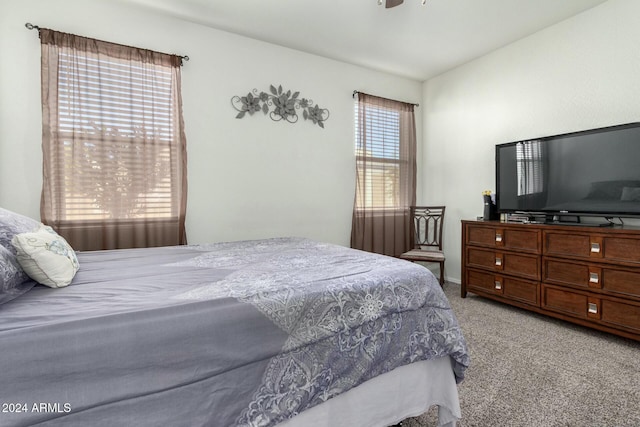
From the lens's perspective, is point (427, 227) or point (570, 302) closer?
point (570, 302)

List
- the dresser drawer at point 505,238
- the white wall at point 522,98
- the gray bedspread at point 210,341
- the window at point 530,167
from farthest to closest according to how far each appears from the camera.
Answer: the window at point 530,167 < the dresser drawer at point 505,238 < the white wall at point 522,98 < the gray bedspread at point 210,341

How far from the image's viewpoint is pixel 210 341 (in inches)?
36.9

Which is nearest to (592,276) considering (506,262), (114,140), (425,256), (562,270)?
(562,270)

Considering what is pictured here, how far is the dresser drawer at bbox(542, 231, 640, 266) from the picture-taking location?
2.18m

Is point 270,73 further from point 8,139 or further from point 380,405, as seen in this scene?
point 380,405

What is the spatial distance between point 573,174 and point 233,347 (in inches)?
122

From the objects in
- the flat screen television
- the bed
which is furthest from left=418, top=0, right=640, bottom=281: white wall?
the bed

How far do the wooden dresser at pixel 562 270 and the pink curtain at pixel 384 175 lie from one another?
0.96 m

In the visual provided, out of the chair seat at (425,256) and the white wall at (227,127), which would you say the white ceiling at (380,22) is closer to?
the white wall at (227,127)

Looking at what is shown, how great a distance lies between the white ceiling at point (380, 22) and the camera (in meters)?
2.64

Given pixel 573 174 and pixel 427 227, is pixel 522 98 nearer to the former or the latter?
pixel 573 174

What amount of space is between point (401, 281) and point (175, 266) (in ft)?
3.82

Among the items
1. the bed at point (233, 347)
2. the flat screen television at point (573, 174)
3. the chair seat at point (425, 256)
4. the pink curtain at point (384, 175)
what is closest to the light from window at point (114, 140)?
the bed at point (233, 347)

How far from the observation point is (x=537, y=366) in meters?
1.96
